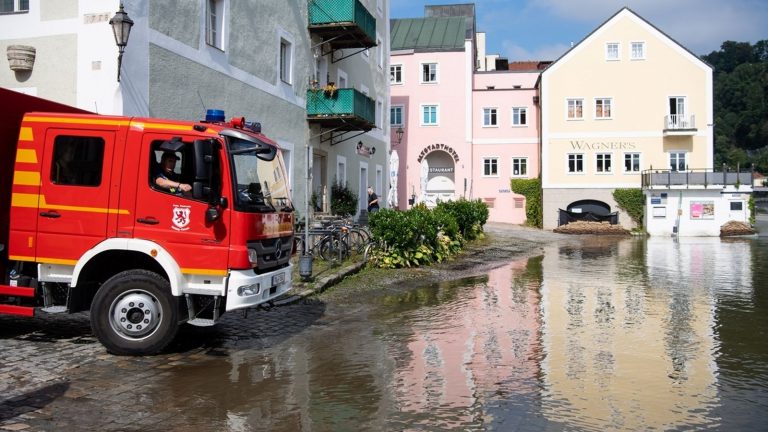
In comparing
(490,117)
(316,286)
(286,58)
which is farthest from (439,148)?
(316,286)

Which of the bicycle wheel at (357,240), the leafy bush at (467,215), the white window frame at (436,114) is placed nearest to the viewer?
the bicycle wheel at (357,240)

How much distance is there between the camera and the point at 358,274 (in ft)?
49.7

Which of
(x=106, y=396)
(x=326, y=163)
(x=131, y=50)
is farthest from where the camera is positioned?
(x=326, y=163)

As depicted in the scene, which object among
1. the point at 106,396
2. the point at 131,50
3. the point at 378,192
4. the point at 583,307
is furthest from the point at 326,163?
the point at 106,396

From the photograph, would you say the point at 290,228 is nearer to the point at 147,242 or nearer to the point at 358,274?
the point at 147,242

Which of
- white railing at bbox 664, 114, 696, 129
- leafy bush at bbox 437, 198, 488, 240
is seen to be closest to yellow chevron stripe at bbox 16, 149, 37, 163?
leafy bush at bbox 437, 198, 488, 240

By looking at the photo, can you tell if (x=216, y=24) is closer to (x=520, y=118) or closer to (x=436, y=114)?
(x=436, y=114)

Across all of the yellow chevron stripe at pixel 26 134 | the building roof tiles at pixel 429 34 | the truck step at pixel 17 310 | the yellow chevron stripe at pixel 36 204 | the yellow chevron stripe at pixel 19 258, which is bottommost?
the truck step at pixel 17 310

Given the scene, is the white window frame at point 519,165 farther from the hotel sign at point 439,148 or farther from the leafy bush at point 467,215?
the leafy bush at point 467,215

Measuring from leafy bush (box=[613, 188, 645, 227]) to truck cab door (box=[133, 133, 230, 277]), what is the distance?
38.6m

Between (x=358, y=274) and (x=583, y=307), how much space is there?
18.5 ft

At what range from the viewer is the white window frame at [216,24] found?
51.8 feet

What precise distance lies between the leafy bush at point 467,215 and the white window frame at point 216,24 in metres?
9.60

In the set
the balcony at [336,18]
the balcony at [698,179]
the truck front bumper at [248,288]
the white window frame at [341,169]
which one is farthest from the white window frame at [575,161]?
the truck front bumper at [248,288]
